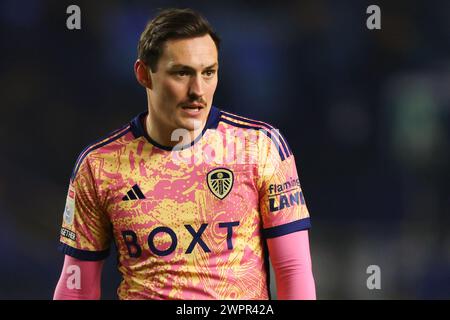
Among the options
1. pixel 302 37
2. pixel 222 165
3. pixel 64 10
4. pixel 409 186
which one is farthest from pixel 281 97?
pixel 222 165

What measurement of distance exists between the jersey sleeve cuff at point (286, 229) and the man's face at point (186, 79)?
0.49 m

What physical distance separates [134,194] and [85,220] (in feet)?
0.72

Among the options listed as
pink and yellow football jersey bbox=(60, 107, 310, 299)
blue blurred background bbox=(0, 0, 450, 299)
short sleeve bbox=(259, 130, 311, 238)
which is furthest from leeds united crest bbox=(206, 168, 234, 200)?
blue blurred background bbox=(0, 0, 450, 299)

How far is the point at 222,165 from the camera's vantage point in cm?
322

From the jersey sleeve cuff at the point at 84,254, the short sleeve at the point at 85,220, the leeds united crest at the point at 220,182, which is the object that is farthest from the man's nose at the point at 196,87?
the jersey sleeve cuff at the point at 84,254

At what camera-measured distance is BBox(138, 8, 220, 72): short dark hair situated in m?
3.08

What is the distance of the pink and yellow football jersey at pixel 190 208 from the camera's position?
3098 millimetres

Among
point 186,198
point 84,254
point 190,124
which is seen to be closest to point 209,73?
point 190,124

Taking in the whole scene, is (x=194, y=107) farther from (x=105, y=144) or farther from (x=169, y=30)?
(x=105, y=144)

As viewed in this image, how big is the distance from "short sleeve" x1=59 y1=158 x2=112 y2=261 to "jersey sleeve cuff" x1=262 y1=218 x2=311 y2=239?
24.8 inches

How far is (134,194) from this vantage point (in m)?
3.18

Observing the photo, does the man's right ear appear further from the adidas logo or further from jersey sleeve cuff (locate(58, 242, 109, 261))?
jersey sleeve cuff (locate(58, 242, 109, 261))
